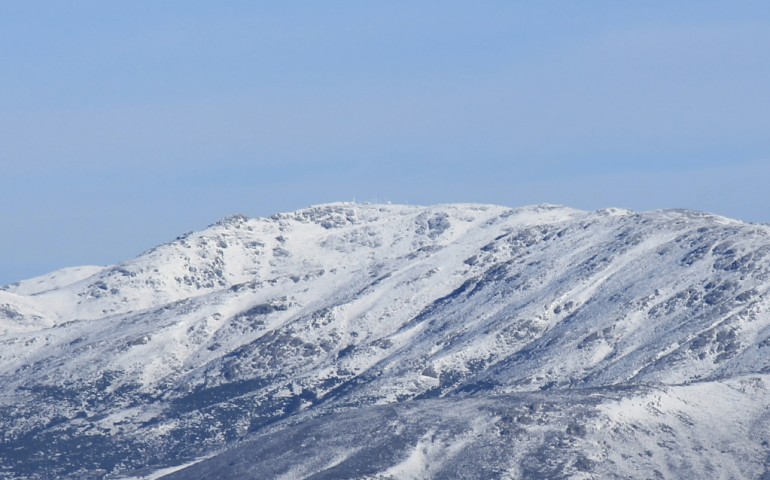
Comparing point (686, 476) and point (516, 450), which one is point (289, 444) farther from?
point (686, 476)

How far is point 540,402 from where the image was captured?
19050 centimetres

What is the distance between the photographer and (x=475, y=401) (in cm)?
19662

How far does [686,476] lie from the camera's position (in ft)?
573

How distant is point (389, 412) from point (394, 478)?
20.9m

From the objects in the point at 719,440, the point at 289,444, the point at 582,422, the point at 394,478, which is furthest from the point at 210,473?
the point at 719,440

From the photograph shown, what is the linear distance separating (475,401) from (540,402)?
8562 millimetres

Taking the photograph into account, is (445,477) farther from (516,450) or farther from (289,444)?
(289,444)

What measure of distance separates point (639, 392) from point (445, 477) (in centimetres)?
2702

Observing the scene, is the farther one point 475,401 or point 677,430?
point 475,401

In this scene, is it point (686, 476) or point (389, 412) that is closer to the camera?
point (686, 476)

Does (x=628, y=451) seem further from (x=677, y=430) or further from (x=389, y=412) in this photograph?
(x=389, y=412)

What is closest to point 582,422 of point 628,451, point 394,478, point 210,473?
point 628,451

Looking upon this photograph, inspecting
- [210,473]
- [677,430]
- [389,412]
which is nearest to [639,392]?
[677,430]

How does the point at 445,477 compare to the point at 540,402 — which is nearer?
the point at 445,477
